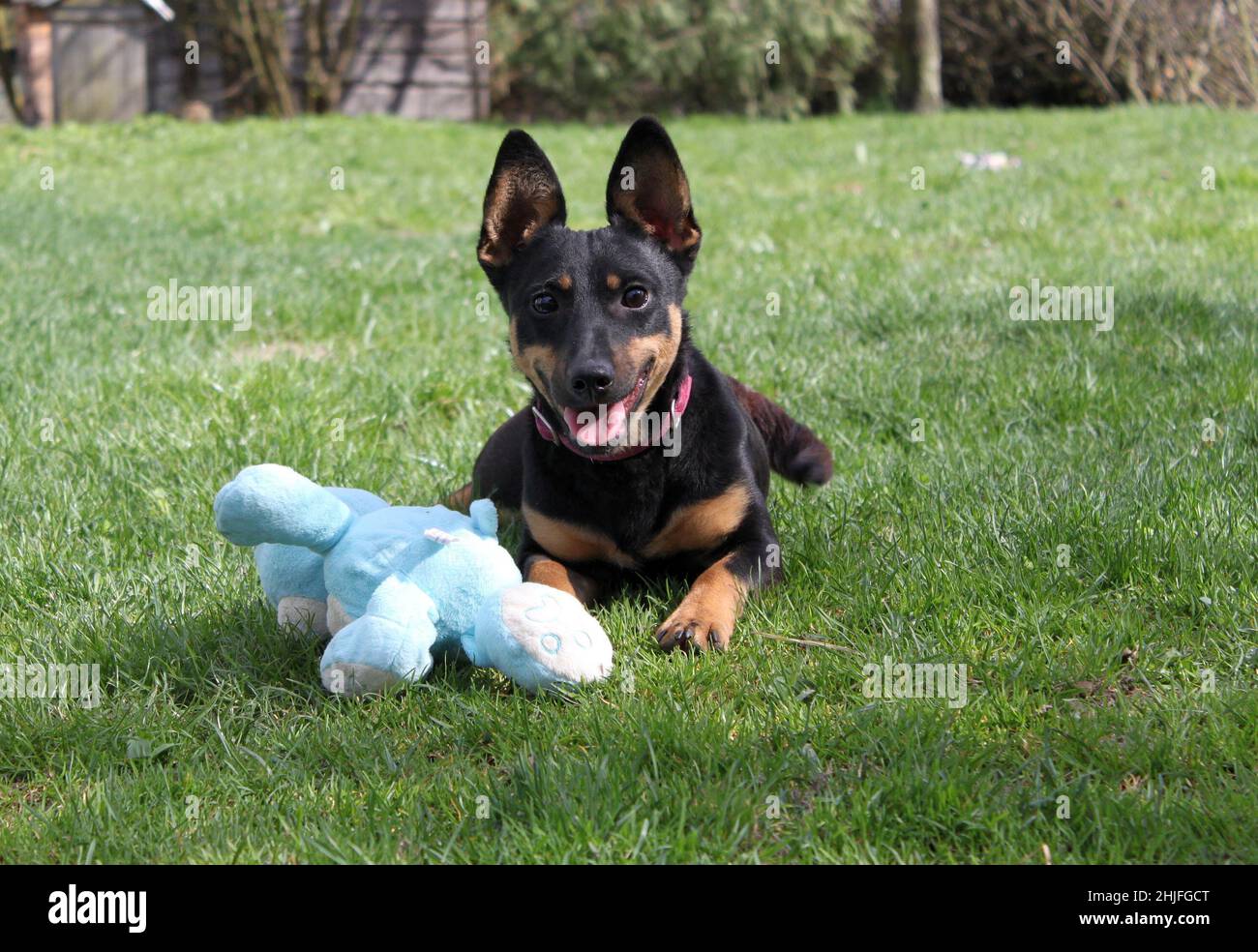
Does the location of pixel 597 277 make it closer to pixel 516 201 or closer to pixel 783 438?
pixel 516 201

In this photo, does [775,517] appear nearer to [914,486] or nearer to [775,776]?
[914,486]

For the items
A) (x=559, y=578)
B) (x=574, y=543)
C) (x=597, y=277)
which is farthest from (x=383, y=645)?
(x=597, y=277)

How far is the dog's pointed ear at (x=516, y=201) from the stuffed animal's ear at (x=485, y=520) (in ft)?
2.97

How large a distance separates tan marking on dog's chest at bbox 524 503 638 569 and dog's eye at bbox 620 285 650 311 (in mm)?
611

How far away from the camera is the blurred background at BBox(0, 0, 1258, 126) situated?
16.6 meters

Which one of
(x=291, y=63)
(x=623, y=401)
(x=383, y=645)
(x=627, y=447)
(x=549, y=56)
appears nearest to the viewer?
(x=383, y=645)

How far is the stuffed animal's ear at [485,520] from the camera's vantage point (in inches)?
115

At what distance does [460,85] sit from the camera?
58.9 ft

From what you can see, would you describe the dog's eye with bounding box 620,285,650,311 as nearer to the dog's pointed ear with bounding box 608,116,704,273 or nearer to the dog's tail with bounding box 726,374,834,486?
the dog's pointed ear with bounding box 608,116,704,273

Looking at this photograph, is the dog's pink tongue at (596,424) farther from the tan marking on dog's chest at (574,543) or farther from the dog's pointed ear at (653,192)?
the dog's pointed ear at (653,192)

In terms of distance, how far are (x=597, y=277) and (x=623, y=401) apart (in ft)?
1.21

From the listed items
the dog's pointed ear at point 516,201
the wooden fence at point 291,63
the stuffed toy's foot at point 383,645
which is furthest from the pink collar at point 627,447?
the wooden fence at point 291,63

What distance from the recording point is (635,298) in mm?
3305

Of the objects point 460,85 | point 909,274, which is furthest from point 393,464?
point 460,85
